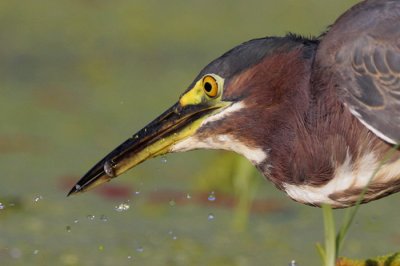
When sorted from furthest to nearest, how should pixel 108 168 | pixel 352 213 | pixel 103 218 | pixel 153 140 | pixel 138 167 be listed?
pixel 138 167
pixel 103 218
pixel 108 168
pixel 153 140
pixel 352 213

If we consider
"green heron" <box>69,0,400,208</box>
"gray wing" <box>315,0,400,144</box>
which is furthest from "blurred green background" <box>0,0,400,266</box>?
"gray wing" <box>315,0,400,144</box>

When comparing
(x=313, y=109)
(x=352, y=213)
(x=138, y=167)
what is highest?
(x=138, y=167)

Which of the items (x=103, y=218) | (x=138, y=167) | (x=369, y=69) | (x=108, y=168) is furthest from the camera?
(x=138, y=167)

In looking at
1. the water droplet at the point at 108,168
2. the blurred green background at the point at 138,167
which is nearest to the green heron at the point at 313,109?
the water droplet at the point at 108,168

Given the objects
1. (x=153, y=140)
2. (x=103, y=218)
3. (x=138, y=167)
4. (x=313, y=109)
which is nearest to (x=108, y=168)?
(x=153, y=140)

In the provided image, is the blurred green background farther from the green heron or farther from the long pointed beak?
the green heron

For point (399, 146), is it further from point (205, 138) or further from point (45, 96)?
point (45, 96)

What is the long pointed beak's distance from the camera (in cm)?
491

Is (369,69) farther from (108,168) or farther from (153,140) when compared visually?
(108,168)

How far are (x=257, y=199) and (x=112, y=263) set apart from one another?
57.5 inches

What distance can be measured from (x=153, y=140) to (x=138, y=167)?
2822 millimetres

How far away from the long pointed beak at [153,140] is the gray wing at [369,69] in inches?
20.3

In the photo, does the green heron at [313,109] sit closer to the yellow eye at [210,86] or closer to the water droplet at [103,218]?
the yellow eye at [210,86]

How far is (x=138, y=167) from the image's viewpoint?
7824 millimetres
